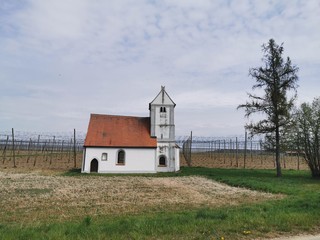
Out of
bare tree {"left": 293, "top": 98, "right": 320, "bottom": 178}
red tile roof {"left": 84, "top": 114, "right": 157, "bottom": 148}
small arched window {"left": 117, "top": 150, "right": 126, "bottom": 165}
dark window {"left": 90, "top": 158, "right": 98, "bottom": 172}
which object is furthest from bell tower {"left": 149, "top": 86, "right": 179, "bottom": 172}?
bare tree {"left": 293, "top": 98, "right": 320, "bottom": 178}

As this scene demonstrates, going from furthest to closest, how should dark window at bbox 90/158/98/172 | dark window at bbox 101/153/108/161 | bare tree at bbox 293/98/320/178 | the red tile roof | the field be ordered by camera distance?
the field → the red tile roof → dark window at bbox 90/158/98/172 → dark window at bbox 101/153/108/161 → bare tree at bbox 293/98/320/178

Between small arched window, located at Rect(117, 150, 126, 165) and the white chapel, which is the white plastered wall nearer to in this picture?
the white chapel

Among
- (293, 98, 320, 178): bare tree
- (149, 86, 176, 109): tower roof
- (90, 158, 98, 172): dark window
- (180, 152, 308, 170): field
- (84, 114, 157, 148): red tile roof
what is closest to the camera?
(293, 98, 320, 178): bare tree

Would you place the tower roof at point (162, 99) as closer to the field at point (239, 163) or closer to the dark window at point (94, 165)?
the dark window at point (94, 165)

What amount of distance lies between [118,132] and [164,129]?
513cm

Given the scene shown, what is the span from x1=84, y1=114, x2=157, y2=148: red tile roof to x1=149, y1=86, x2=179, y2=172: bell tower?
103 cm

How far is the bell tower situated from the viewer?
3244 centimetres

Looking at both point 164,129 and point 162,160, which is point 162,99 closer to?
point 164,129

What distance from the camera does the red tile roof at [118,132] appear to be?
102 feet

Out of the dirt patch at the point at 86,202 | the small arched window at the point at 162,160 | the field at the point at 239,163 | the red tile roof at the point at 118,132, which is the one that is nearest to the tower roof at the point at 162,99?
the red tile roof at the point at 118,132

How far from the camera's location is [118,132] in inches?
1277

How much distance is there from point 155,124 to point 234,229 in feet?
86.4

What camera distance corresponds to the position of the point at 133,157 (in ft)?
102

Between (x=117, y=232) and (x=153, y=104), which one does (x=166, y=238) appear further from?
(x=153, y=104)
